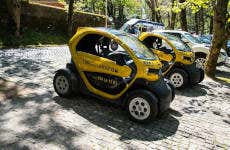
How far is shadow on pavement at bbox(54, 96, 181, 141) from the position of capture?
20.9ft

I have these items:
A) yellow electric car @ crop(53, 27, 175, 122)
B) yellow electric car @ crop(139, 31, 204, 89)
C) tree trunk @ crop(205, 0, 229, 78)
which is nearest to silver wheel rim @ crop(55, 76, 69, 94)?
yellow electric car @ crop(53, 27, 175, 122)

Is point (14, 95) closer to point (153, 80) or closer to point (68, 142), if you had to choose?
point (68, 142)

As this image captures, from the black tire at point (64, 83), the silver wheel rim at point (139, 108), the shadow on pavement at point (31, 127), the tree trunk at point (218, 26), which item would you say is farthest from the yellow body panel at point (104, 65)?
the tree trunk at point (218, 26)

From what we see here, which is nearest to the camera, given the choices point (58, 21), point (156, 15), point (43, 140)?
point (43, 140)

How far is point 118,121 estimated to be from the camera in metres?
6.91

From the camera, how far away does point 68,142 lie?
5.69 meters

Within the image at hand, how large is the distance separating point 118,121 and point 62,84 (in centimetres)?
184

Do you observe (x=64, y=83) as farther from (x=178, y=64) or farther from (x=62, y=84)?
(x=178, y=64)

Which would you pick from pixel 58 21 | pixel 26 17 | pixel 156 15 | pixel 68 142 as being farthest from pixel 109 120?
pixel 156 15

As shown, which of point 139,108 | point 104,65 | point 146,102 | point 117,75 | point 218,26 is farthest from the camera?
point 218,26

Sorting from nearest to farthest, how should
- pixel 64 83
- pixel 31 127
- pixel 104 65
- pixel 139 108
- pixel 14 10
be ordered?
pixel 31 127
pixel 139 108
pixel 104 65
pixel 64 83
pixel 14 10

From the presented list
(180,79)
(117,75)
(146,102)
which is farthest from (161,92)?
(180,79)

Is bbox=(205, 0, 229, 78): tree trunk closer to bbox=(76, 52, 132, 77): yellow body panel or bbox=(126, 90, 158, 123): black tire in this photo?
bbox=(76, 52, 132, 77): yellow body panel

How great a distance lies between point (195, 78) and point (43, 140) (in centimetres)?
625
